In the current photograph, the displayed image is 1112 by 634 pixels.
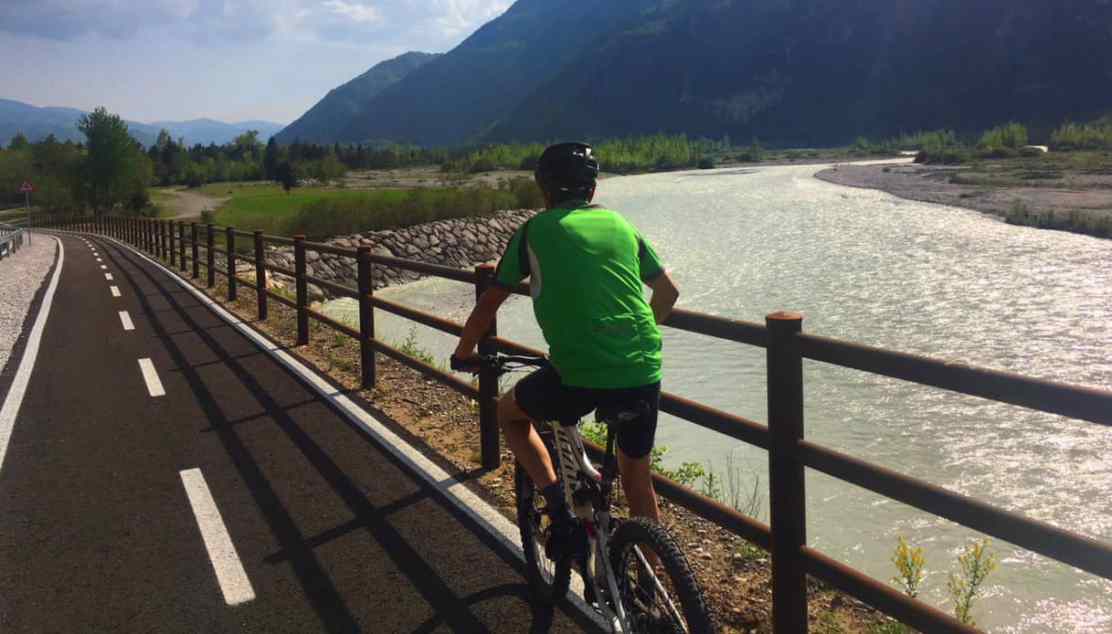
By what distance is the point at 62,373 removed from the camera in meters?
10.2

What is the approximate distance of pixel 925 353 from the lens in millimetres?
20312

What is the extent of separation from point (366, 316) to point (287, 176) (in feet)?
493

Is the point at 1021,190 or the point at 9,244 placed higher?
the point at 1021,190

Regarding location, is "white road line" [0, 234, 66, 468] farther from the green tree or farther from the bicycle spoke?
the green tree

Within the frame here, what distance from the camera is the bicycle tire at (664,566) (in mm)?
2822

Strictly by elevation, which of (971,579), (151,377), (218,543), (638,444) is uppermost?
(638,444)

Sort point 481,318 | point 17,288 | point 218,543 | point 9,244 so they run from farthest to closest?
point 9,244, point 17,288, point 218,543, point 481,318

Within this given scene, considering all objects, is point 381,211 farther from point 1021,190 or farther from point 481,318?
point 481,318

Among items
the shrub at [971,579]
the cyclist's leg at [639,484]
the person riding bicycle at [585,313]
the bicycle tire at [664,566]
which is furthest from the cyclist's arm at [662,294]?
the shrub at [971,579]

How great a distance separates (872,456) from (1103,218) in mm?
34117

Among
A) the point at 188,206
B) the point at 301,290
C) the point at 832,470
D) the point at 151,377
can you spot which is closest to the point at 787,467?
the point at 832,470

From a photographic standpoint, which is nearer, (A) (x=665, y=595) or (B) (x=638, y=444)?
(A) (x=665, y=595)

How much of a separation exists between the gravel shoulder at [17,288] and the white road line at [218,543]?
15.2 ft

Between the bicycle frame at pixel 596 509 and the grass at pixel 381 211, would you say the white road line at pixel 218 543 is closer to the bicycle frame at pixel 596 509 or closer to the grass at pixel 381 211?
the bicycle frame at pixel 596 509
